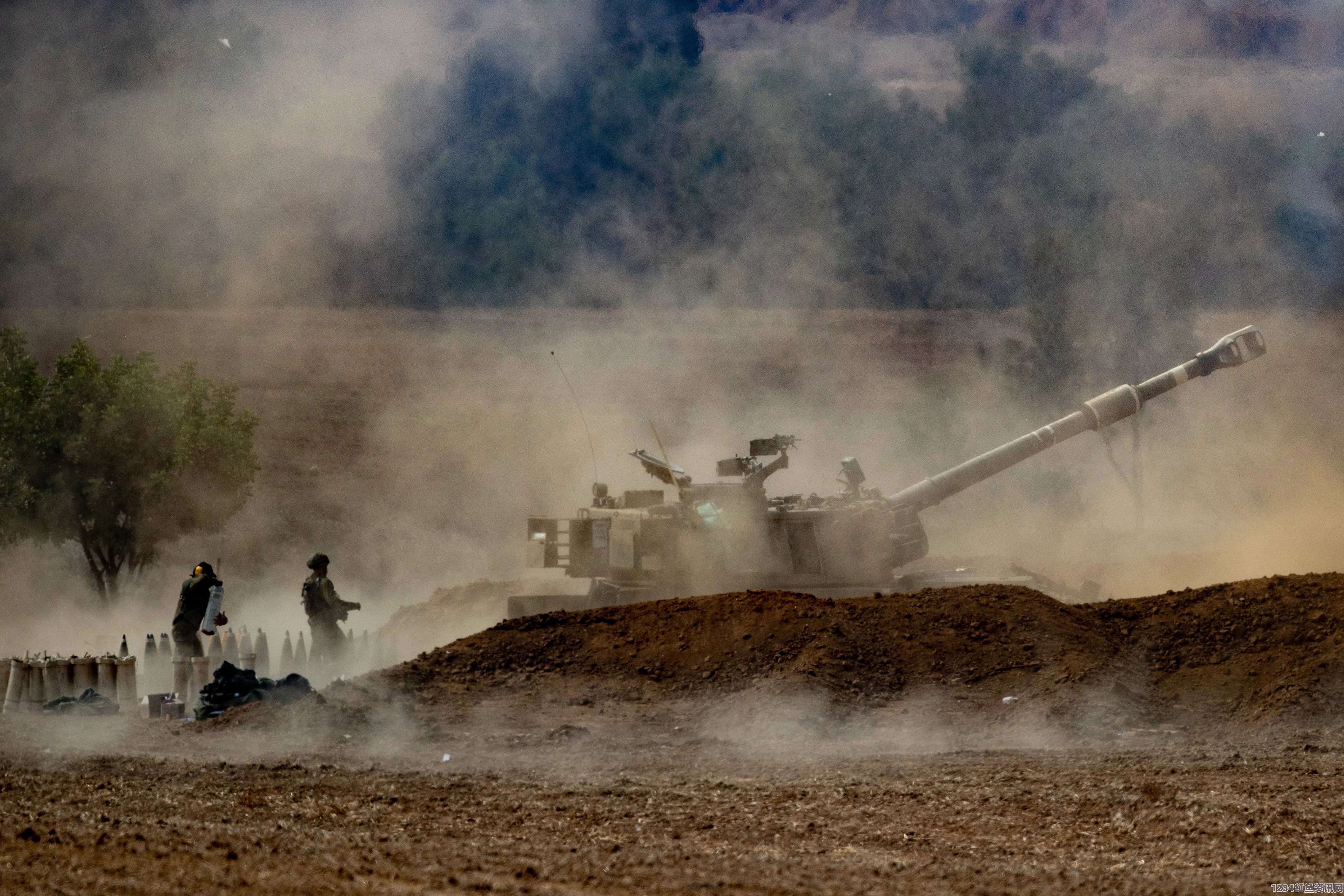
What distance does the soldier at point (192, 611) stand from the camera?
14023 millimetres

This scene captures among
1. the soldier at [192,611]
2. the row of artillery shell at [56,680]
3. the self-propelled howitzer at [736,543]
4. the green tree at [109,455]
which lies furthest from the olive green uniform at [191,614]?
the green tree at [109,455]

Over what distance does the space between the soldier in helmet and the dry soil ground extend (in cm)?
206

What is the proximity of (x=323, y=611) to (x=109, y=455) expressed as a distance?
1254 centimetres

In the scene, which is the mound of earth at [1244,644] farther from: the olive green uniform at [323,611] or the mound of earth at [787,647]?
the olive green uniform at [323,611]

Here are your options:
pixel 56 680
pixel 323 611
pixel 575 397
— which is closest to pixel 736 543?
pixel 323 611

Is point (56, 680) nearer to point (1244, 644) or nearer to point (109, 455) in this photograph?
point (1244, 644)

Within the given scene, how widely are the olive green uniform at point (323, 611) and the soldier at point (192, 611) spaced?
1151mm

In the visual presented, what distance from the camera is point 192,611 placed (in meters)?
14.1

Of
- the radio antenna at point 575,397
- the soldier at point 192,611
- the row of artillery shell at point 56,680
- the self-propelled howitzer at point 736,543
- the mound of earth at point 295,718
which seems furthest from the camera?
the radio antenna at point 575,397

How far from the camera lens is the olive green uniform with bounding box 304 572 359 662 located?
1500 cm

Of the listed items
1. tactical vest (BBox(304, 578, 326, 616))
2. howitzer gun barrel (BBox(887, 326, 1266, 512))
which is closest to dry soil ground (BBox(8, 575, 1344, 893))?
tactical vest (BBox(304, 578, 326, 616))

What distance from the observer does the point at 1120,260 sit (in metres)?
33.8

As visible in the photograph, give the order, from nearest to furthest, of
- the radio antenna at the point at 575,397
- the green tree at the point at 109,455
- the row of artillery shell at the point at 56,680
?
the row of artillery shell at the point at 56,680 < the green tree at the point at 109,455 < the radio antenna at the point at 575,397

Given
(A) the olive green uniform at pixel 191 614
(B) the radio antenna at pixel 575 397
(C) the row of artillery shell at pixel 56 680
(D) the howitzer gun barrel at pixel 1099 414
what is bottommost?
(C) the row of artillery shell at pixel 56 680
